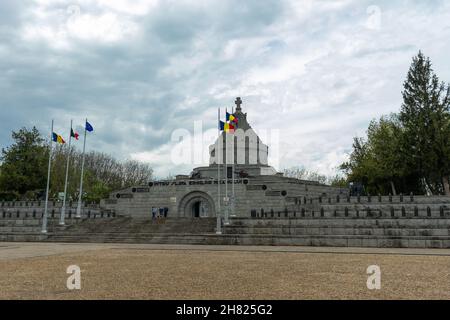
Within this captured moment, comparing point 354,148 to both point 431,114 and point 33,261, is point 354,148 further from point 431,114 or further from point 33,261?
point 33,261

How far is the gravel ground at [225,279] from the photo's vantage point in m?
9.02

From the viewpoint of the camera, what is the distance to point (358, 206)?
35438 millimetres

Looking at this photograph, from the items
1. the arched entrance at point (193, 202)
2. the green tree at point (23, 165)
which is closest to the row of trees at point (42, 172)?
the green tree at point (23, 165)

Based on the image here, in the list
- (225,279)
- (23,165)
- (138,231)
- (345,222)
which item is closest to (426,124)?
(345,222)

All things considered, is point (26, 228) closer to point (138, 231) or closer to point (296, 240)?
point (138, 231)

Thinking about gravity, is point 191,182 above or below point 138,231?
above

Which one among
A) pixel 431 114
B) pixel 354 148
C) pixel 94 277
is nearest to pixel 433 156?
pixel 431 114

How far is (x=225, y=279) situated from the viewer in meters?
11.2

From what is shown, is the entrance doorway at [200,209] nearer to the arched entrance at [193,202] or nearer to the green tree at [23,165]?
the arched entrance at [193,202]

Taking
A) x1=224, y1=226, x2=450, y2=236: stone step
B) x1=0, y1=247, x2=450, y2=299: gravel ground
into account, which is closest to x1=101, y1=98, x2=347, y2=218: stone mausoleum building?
x1=224, y1=226, x2=450, y2=236: stone step

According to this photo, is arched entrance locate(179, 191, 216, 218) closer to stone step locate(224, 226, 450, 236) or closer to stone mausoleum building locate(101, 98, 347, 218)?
stone mausoleum building locate(101, 98, 347, 218)

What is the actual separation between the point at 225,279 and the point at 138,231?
22264 millimetres

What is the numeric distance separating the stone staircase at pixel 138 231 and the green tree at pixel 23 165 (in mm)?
23079
